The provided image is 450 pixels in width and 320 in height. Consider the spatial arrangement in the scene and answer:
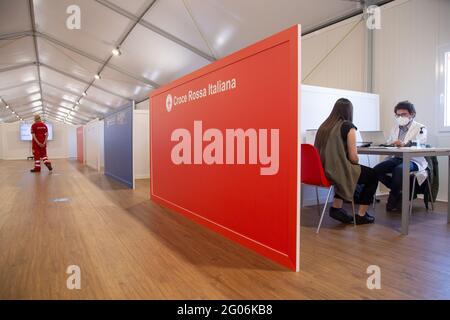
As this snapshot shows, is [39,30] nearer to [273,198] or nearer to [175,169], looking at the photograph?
[175,169]

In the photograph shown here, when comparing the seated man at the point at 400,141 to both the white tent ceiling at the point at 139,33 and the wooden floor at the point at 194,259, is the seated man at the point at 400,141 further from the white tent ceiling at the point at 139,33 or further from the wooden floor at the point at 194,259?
the white tent ceiling at the point at 139,33

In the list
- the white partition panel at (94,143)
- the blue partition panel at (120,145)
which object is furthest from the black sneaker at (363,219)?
the white partition panel at (94,143)

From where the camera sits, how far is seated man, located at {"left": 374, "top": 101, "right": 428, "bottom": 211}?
368cm

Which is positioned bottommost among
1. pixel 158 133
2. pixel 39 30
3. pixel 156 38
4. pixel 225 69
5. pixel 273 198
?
pixel 273 198

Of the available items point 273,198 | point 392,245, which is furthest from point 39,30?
point 392,245

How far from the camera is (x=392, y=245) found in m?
2.57

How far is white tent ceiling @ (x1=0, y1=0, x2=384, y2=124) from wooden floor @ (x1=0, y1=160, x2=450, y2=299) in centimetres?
373

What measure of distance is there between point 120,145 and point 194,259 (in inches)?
185

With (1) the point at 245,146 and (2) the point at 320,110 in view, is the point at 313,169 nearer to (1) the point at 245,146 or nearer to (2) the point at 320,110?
(1) the point at 245,146

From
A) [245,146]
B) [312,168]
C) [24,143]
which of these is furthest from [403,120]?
[24,143]

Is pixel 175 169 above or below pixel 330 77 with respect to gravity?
below

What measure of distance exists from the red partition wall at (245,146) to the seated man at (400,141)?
196 cm

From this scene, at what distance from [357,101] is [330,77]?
136cm

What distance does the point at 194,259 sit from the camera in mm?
2264
